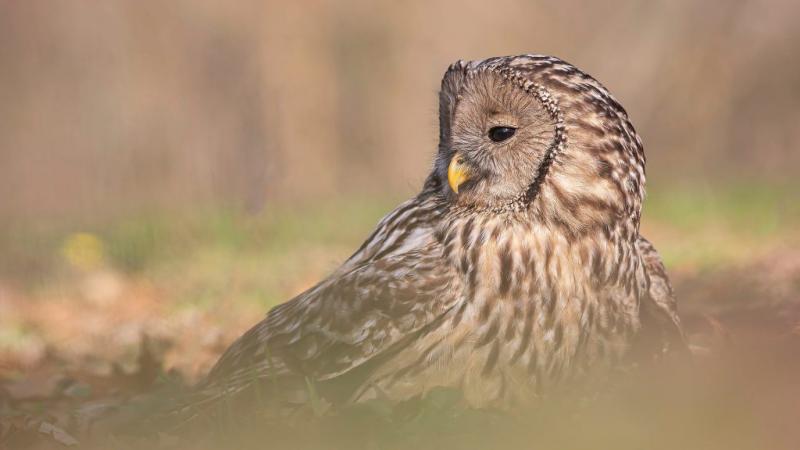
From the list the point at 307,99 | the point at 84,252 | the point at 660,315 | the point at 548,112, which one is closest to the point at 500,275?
the point at 548,112

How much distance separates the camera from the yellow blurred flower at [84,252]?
343 inches

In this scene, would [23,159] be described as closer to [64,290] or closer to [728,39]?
[64,290]

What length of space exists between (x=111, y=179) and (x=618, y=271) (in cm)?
820

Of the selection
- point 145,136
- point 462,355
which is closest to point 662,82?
point 145,136

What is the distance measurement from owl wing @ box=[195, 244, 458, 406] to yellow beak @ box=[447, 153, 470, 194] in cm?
29

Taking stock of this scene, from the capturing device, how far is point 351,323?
4.50 meters

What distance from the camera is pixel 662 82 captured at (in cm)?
1312

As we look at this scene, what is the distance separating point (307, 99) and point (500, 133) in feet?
27.9

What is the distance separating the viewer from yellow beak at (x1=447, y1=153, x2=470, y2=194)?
4.50 metres

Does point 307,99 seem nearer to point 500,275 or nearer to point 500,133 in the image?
point 500,133

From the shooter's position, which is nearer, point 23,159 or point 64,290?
point 64,290

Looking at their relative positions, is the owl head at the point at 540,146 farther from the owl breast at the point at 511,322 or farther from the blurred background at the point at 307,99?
the blurred background at the point at 307,99

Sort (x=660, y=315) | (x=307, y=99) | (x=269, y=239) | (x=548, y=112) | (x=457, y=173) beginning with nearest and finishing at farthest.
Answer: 1. (x=548, y=112)
2. (x=457, y=173)
3. (x=660, y=315)
4. (x=269, y=239)
5. (x=307, y=99)

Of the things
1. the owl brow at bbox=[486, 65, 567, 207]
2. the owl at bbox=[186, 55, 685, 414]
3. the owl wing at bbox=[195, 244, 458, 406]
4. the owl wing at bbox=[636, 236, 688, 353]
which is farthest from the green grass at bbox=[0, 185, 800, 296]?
the owl brow at bbox=[486, 65, 567, 207]
